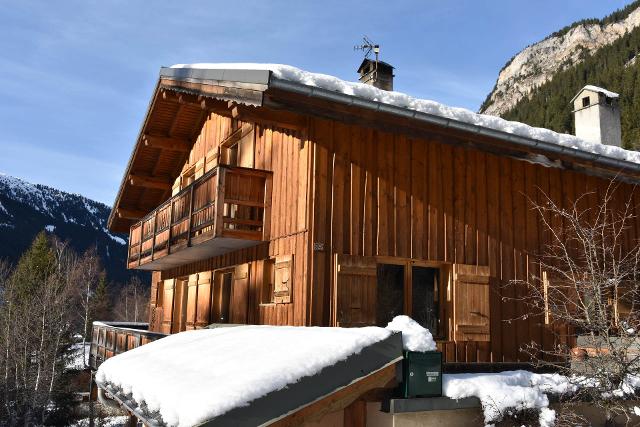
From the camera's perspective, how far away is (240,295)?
39.2ft

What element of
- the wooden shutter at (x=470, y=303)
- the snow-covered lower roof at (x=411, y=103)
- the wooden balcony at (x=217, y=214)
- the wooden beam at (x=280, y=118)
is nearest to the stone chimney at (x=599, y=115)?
the snow-covered lower roof at (x=411, y=103)

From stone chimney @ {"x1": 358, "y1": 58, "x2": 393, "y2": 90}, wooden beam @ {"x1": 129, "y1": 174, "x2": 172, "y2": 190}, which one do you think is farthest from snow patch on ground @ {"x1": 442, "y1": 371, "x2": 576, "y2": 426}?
wooden beam @ {"x1": 129, "y1": 174, "x2": 172, "y2": 190}

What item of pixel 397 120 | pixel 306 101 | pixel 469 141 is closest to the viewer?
pixel 306 101

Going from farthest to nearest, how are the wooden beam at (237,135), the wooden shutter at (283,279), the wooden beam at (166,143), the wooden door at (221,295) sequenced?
the wooden beam at (166,143)
the wooden door at (221,295)
the wooden beam at (237,135)
the wooden shutter at (283,279)

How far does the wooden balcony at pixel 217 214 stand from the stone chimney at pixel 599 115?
9618 mm

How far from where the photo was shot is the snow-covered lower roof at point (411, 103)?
357 inches

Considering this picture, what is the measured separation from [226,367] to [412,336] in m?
2.58

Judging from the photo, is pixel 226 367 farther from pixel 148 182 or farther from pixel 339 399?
pixel 148 182

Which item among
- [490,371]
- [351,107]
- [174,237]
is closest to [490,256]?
[490,371]

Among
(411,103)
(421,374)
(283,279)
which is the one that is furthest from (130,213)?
(421,374)

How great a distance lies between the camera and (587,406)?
8.45 meters

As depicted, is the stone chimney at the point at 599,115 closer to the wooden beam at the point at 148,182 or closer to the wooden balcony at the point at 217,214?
the wooden balcony at the point at 217,214

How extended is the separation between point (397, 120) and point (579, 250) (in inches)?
192

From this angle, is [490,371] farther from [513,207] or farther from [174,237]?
[174,237]
